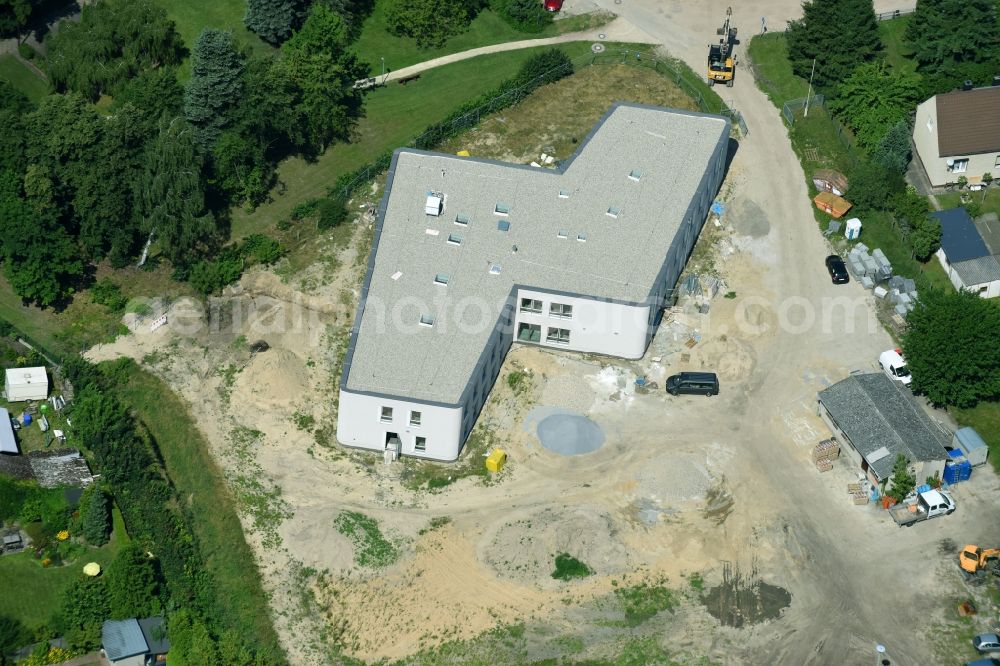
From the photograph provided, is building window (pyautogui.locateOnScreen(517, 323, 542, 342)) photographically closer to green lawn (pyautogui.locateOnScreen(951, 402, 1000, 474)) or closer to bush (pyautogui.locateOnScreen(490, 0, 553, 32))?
green lawn (pyautogui.locateOnScreen(951, 402, 1000, 474))

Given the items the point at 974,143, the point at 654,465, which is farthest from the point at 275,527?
the point at 974,143

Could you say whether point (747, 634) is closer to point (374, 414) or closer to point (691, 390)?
point (691, 390)

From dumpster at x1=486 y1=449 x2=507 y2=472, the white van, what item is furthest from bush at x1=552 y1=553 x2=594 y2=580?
the white van

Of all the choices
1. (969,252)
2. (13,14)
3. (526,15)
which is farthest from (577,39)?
(13,14)

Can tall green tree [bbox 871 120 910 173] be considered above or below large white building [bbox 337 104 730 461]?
above

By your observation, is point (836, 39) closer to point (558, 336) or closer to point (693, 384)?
point (693, 384)

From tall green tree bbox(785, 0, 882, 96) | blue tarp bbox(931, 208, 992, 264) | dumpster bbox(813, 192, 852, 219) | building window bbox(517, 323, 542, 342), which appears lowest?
building window bbox(517, 323, 542, 342)

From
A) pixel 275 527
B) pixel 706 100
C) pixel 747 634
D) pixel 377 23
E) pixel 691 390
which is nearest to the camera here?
pixel 747 634
